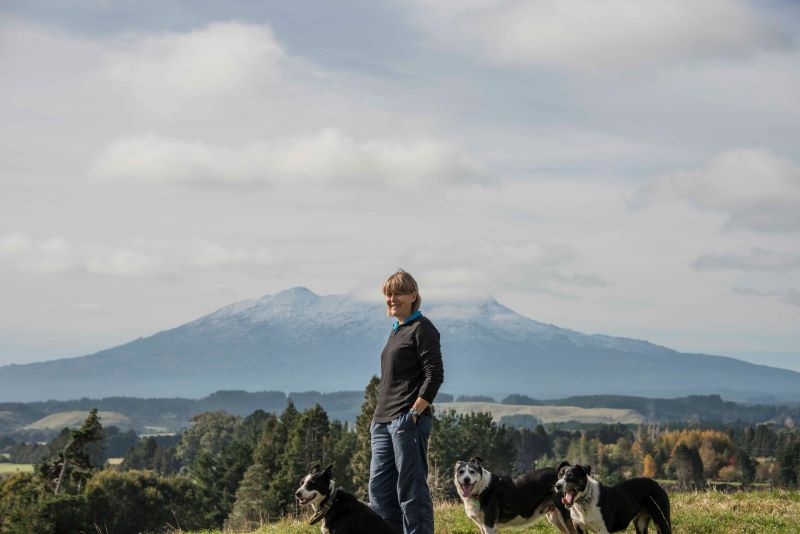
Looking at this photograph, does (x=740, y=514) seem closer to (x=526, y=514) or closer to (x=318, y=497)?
(x=526, y=514)

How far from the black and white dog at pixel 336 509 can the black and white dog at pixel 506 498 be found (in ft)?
6.95

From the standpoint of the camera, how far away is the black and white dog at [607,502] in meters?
13.1

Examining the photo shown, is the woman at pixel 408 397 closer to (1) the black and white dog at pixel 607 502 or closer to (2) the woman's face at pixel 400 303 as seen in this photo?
(2) the woman's face at pixel 400 303

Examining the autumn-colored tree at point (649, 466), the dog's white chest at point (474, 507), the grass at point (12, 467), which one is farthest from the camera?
the grass at point (12, 467)

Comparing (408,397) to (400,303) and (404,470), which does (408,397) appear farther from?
(400,303)

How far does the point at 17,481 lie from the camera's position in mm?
78375

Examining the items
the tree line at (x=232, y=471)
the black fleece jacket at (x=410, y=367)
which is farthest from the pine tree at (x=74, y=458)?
the black fleece jacket at (x=410, y=367)

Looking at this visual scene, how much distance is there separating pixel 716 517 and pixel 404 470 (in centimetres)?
732

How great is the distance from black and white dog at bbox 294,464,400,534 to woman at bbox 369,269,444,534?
44 centimetres

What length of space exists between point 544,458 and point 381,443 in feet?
523

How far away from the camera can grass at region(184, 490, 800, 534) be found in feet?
48.1

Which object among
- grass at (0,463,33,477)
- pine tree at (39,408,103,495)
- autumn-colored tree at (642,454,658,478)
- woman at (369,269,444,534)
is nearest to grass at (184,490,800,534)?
woman at (369,269,444,534)

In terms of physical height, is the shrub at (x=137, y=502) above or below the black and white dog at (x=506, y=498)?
below

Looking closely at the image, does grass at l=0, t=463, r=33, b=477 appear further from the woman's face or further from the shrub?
the woman's face
